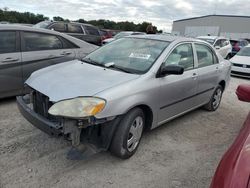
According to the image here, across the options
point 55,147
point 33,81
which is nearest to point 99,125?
point 55,147

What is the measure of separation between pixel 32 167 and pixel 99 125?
94 cm

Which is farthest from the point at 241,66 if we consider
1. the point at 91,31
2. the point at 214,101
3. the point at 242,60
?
the point at 91,31

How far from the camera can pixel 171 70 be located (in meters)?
3.25

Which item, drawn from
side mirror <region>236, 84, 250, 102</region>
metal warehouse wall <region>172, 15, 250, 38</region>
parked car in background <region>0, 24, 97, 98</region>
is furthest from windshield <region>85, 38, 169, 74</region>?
metal warehouse wall <region>172, 15, 250, 38</region>

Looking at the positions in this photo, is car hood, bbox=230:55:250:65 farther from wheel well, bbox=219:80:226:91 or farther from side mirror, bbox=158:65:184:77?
side mirror, bbox=158:65:184:77

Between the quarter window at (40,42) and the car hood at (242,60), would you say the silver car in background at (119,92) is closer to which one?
the quarter window at (40,42)

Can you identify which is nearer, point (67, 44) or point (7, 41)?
point (7, 41)

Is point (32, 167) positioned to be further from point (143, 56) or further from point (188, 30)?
point (188, 30)

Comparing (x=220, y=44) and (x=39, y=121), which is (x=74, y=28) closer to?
(x=220, y=44)

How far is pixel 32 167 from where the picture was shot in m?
2.82

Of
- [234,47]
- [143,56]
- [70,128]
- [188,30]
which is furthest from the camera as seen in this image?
[188,30]

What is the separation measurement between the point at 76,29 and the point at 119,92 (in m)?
9.43

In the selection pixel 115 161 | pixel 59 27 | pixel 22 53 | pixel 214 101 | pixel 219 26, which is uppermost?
pixel 219 26

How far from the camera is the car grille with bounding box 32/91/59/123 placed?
2.76 m
